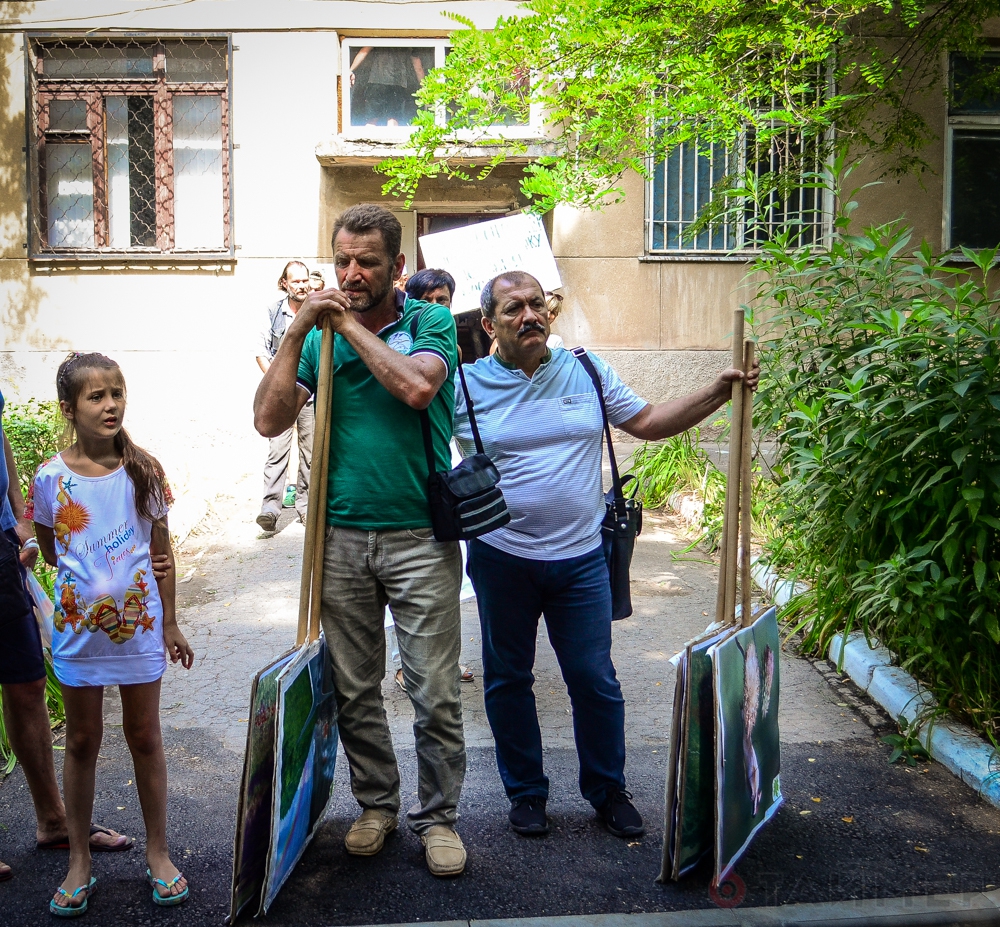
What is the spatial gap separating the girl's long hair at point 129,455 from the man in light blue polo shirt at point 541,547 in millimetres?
1014

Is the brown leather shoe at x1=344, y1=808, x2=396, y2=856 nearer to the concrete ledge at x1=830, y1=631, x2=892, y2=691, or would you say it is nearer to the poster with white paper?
the concrete ledge at x1=830, y1=631, x2=892, y2=691

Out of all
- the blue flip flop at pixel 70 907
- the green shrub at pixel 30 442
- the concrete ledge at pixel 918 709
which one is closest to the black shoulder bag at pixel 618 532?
the concrete ledge at pixel 918 709

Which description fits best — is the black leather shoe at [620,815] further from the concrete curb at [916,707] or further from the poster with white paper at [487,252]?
the poster with white paper at [487,252]

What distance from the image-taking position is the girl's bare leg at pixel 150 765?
3.08 m

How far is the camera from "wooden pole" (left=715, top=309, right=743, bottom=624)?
321cm

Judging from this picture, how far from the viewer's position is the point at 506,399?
3.48 m

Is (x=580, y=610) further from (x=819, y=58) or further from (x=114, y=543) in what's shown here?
(x=819, y=58)

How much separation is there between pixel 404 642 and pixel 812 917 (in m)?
1.45

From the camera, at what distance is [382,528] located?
126 inches

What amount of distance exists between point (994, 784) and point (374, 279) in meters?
2.83

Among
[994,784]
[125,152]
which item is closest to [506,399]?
[994,784]

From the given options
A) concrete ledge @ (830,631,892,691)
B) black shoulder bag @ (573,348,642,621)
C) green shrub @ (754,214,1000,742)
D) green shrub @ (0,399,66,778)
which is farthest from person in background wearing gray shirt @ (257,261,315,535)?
black shoulder bag @ (573,348,642,621)

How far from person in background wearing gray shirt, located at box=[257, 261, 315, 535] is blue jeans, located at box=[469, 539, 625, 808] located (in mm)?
4345

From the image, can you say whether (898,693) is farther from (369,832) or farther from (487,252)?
(487,252)
